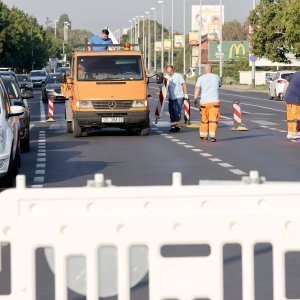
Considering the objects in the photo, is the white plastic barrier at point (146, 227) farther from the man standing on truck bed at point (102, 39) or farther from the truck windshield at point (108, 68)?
the man standing on truck bed at point (102, 39)

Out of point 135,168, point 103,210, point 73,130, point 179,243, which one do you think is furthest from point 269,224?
point 73,130

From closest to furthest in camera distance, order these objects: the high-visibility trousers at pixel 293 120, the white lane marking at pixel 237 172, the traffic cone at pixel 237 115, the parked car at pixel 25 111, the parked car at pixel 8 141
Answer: the parked car at pixel 8 141 → the white lane marking at pixel 237 172 → the parked car at pixel 25 111 → the high-visibility trousers at pixel 293 120 → the traffic cone at pixel 237 115

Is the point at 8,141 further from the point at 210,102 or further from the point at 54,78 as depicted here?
the point at 54,78

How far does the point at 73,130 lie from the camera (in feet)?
96.6

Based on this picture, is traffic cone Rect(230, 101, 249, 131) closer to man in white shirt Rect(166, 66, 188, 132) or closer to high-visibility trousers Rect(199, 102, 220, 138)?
man in white shirt Rect(166, 66, 188, 132)

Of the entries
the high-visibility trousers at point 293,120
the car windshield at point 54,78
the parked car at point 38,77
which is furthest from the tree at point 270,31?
the high-visibility trousers at point 293,120

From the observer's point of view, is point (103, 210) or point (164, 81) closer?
point (103, 210)

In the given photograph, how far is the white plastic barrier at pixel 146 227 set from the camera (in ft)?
16.7

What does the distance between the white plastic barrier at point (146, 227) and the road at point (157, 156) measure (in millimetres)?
11183

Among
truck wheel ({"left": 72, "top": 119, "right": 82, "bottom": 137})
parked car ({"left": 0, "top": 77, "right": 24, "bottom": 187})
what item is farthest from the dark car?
parked car ({"left": 0, "top": 77, "right": 24, "bottom": 187})

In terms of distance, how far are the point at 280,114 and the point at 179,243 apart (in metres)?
38.3

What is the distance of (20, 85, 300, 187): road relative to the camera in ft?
58.7

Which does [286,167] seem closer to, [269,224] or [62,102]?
[269,224]

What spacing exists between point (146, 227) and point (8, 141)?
11.3 m
